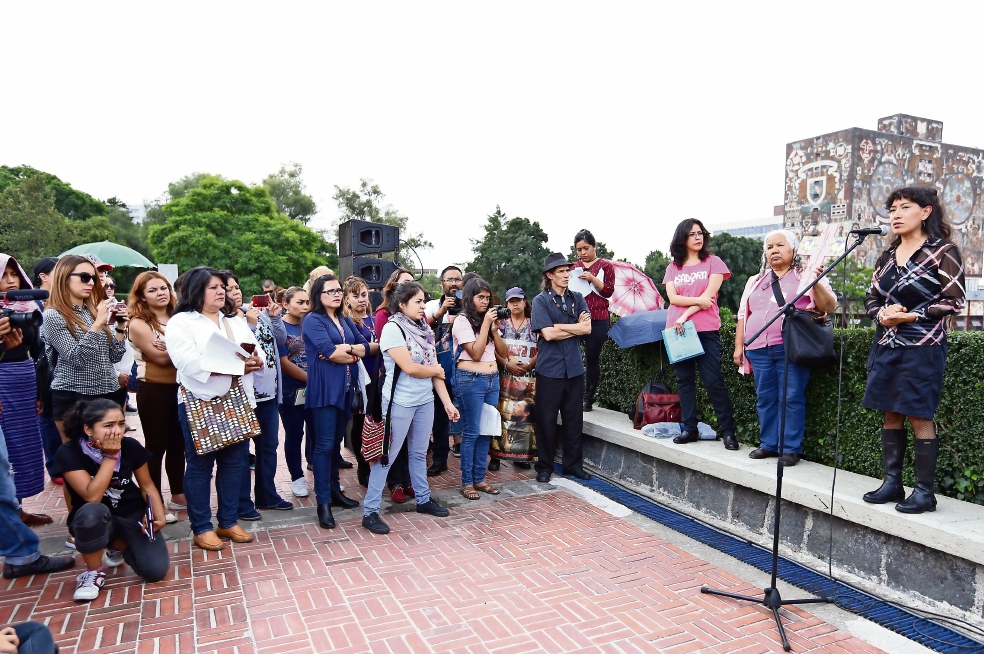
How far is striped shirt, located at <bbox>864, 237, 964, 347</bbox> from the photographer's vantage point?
3414mm

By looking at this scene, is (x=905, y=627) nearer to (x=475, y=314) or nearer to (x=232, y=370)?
(x=475, y=314)

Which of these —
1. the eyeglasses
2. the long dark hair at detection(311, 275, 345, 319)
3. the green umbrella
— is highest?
the green umbrella

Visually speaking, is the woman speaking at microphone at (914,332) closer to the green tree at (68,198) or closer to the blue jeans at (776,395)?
the blue jeans at (776,395)

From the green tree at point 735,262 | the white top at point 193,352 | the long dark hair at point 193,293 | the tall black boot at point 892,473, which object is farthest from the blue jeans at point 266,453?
the green tree at point 735,262

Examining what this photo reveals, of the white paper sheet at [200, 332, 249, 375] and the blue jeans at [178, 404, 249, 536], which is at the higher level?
the white paper sheet at [200, 332, 249, 375]

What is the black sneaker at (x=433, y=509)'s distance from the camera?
4895 mm

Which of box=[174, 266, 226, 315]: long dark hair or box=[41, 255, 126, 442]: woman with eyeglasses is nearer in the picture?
box=[174, 266, 226, 315]: long dark hair

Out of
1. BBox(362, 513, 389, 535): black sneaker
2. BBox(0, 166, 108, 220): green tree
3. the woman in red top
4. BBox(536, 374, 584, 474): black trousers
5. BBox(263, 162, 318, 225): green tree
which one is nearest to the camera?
BBox(362, 513, 389, 535): black sneaker

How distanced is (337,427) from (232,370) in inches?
39.8

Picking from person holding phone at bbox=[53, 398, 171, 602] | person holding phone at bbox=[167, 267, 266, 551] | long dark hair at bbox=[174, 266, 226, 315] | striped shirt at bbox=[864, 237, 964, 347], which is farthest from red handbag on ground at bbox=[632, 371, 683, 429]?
person holding phone at bbox=[53, 398, 171, 602]

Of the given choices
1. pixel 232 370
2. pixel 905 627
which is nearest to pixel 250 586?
pixel 232 370

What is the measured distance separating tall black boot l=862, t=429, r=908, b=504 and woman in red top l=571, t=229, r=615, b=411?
299cm

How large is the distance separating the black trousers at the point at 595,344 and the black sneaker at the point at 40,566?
4.63 metres

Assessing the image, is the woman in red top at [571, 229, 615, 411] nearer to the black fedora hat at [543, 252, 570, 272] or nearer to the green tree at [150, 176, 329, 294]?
the black fedora hat at [543, 252, 570, 272]
